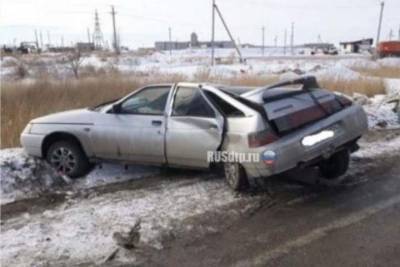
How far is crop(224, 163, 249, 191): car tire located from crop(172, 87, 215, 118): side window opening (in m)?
0.70

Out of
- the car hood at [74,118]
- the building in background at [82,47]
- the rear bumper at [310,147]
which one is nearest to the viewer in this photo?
the rear bumper at [310,147]

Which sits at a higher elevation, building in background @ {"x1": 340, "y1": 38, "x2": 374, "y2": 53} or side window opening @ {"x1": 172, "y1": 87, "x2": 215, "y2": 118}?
side window opening @ {"x1": 172, "y1": 87, "x2": 215, "y2": 118}

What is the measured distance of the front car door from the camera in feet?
20.3

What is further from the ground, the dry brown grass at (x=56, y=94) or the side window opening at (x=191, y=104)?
the side window opening at (x=191, y=104)

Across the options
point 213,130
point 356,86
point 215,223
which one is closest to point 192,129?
point 213,130

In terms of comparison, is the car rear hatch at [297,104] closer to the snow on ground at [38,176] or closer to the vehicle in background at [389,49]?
the snow on ground at [38,176]

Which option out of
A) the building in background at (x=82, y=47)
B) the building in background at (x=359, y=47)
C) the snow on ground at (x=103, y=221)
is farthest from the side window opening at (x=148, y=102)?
the building in background at (x=359, y=47)

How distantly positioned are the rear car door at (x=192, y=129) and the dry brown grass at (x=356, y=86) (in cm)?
982

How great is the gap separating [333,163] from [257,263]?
2.86 metres

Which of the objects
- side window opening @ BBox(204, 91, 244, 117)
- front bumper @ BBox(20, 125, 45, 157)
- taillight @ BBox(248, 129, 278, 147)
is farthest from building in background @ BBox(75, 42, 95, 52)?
taillight @ BBox(248, 129, 278, 147)

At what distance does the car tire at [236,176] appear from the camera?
556 cm

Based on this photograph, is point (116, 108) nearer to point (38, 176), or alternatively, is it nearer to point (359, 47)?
point (38, 176)

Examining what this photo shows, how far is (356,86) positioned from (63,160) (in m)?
11.6

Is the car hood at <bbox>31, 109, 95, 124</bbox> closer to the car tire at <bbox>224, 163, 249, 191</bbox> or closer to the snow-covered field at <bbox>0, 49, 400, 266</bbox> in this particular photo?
the snow-covered field at <bbox>0, 49, 400, 266</bbox>
